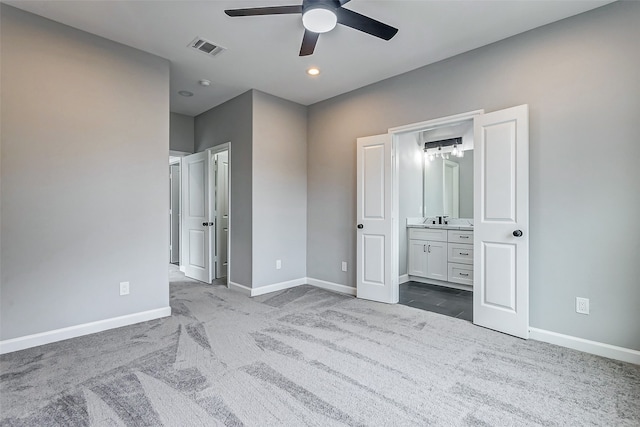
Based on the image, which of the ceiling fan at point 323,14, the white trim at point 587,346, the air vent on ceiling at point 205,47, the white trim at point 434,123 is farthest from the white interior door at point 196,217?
the white trim at point 587,346

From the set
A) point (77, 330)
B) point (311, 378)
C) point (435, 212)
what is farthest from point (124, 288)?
point (435, 212)

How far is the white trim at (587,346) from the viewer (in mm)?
2373

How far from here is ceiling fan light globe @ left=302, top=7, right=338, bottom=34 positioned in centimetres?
216

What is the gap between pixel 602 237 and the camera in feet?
8.22

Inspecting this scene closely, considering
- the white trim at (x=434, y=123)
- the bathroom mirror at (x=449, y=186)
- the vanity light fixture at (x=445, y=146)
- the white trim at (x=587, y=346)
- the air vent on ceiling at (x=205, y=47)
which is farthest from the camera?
the vanity light fixture at (x=445, y=146)

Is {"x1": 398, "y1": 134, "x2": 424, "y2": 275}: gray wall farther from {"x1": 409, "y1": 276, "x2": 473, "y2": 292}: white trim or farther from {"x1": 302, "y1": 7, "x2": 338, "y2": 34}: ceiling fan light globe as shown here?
{"x1": 302, "y1": 7, "x2": 338, "y2": 34}: ceiling fan light globe

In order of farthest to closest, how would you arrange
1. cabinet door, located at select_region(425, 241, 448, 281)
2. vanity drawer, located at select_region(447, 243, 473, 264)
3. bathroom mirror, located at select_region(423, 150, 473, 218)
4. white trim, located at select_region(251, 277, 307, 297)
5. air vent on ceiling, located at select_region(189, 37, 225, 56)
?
bathroom mirror, located at select_region(423, 150, 473, 218)
cabinet door, located at select_region(425, 241, 448, 281)
vanity drawer, located at select_region(447, 243, 473, 264)
white trim, located at select_region(251, 277, 307, 297)
air vent on ceiling, located at select_region(189, 37, 225, 56)

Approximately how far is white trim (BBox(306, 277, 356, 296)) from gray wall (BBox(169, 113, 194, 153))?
3.06 meters

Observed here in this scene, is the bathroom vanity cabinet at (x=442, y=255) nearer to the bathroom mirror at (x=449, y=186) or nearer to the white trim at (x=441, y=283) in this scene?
the white trim at (x=441, y=283)

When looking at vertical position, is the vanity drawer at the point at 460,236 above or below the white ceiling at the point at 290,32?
below

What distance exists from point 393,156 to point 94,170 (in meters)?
3.14

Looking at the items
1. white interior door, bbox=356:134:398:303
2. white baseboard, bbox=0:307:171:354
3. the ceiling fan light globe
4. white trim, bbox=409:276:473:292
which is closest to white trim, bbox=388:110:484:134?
white interior door, bbox=356:134:398:303

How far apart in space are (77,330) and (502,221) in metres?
3.98

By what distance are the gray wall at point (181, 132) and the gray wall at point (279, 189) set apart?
1805mm
